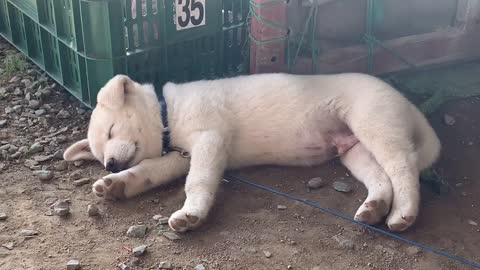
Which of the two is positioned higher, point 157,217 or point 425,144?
point 425,144

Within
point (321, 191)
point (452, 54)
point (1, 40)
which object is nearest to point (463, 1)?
point (452, 54)

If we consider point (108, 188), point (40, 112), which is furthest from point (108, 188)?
point (40, 112)

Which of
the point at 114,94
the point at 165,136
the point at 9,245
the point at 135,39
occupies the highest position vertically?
the point at 135,39

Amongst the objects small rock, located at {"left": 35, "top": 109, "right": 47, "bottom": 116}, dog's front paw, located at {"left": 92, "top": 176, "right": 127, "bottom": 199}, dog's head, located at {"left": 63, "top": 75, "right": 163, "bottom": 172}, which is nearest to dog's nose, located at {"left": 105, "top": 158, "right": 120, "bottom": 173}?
dog's head, located at {"left": 63, "top": 75, "right": 163, "bottom": 172}

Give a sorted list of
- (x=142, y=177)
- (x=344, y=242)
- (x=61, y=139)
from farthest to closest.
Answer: (x=61, y=139)
(x=142, y=177)
(x=344, y=242)

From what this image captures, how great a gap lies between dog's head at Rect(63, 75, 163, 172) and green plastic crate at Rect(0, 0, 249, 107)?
1.48ft

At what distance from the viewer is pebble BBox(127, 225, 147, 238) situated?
2.95 m

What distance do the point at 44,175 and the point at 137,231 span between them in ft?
2.78

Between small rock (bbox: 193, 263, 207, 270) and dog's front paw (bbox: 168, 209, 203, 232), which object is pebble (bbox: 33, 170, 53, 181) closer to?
dog's front paw (bbox: 168, 209, 203, 232)

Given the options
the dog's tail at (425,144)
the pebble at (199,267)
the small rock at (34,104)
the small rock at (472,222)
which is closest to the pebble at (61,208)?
the pebble at (199,267)

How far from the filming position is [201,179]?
316 centimetres

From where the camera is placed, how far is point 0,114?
419 cm

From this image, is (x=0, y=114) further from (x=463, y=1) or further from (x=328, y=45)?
(x=463, y=1)

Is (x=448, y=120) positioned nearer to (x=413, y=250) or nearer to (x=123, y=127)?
(x=413, y=250)
